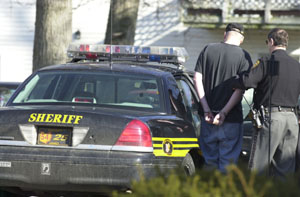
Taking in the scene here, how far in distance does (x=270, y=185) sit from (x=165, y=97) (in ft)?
9.39

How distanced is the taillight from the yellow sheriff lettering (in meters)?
0.38

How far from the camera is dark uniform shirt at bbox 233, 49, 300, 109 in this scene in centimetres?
539

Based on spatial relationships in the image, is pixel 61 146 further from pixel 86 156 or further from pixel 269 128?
pixel 269 128

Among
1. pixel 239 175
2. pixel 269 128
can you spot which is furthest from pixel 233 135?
pixel 239 175

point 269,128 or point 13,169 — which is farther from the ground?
point 269,128

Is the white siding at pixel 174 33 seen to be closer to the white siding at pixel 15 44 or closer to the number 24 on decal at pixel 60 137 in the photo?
the white siding at pixel 15 44

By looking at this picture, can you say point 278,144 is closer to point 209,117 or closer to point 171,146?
point 209,117

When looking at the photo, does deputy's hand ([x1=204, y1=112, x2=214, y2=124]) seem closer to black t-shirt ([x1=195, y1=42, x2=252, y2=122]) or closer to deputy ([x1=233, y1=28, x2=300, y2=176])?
black t-shirt ([x1=195, y1=42, x2=252, y2=122])

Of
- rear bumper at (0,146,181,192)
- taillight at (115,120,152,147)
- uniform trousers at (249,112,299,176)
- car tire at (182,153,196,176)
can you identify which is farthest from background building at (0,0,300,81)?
rear bumper at (0,146,181,192)

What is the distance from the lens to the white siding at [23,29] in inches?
868

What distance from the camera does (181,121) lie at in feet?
19.1

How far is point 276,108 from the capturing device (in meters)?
5.41

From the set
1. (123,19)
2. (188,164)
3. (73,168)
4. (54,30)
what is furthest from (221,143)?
(123,19)

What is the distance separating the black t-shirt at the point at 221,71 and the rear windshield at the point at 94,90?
0.45m
